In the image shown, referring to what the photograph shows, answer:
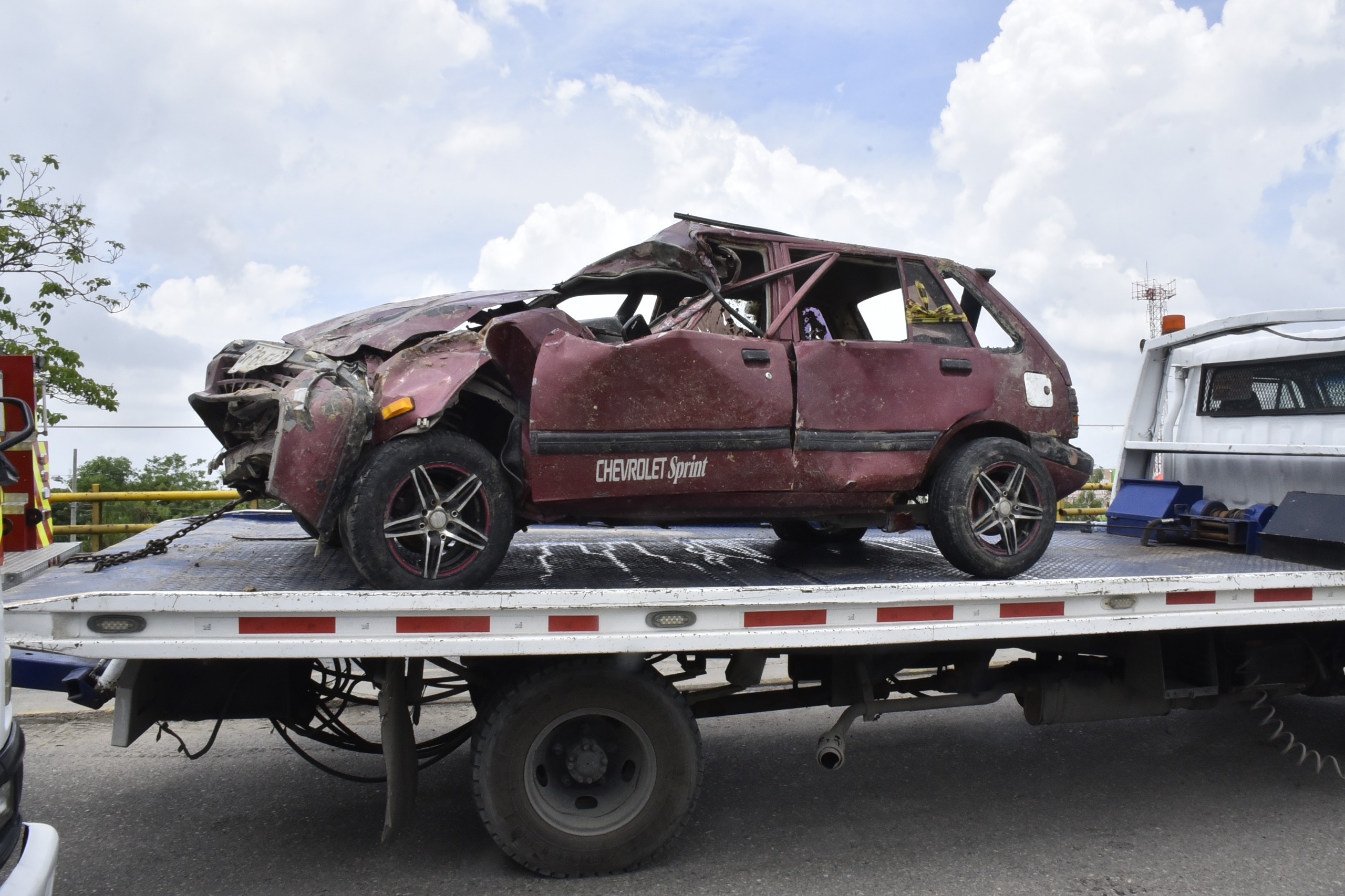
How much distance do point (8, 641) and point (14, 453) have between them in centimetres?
181

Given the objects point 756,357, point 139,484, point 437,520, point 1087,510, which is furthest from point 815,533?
point 139,484

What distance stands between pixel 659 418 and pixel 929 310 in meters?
1.50

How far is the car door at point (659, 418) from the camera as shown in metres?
3.66

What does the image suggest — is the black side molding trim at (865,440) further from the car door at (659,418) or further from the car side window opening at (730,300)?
the car side window opening at (730,300)

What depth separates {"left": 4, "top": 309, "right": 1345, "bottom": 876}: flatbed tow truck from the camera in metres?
3.19

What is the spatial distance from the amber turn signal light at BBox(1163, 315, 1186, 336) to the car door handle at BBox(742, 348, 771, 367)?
3465mm

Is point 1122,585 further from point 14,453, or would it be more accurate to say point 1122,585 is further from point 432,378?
point 14,453

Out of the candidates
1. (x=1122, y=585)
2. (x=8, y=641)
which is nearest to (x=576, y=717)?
(x=8, y=641)

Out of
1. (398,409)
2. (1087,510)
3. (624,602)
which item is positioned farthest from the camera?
(1087,510)

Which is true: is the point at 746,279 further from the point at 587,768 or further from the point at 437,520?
the point at 587,768

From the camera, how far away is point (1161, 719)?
589cm

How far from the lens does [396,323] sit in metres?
3.94

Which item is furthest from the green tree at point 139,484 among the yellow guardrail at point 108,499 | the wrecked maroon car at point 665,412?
the wrecked maroon car at point 665,412

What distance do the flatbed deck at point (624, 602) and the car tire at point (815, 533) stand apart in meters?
0.52
